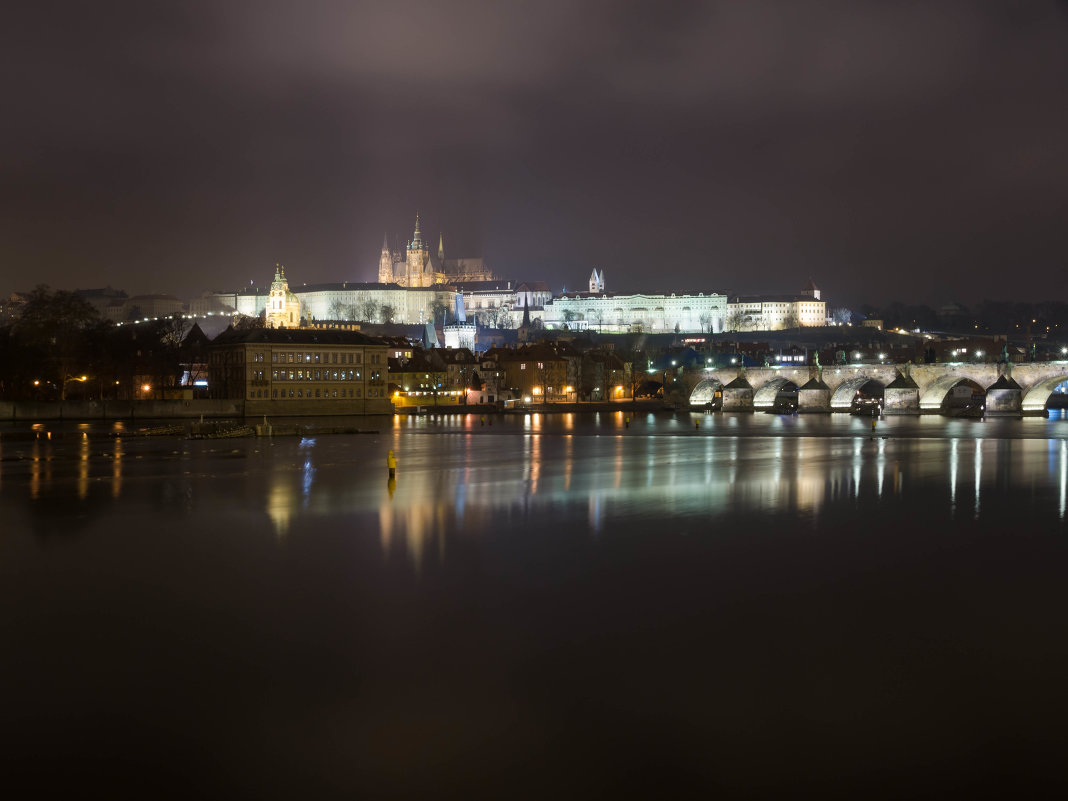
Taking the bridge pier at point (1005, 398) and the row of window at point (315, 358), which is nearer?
the row of window at point (315, 358)

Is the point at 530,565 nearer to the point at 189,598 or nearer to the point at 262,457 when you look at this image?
the point at 189,598

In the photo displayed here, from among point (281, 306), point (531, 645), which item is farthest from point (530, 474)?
point (281, 306)

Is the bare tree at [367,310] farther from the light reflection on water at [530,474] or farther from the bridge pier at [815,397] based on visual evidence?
the light reflection on water at [530,474]

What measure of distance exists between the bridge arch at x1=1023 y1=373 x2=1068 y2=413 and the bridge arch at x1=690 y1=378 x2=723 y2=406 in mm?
25035

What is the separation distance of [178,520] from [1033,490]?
1708 cm

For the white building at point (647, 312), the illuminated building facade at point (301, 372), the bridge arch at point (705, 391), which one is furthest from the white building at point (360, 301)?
the illuminated building facade at point (301, 372)

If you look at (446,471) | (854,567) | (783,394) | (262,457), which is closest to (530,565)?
(854,567)

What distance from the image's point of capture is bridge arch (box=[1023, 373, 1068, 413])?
6412 centimetres

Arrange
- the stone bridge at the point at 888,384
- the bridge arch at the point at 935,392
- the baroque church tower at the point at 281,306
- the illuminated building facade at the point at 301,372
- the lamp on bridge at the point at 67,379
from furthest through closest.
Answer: the baroque church tower at the point at 281,306 → the bridge arch at the point at 935,392 → the stone bridge at the point at 888,384 → the illuminated building facade at the point at 301,372 → the lamp on bridge at the point at 67,379

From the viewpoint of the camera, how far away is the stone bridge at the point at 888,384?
64.3m

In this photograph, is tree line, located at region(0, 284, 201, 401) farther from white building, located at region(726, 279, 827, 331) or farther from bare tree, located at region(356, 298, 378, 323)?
white building, located at region(726, 279, 827, 331)

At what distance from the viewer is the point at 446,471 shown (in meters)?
24.6

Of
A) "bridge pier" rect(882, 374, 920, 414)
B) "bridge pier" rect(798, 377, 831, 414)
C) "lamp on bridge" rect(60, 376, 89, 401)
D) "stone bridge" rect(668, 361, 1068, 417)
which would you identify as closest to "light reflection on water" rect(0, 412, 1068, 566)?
"lamp on bridge" rect(60, 376, 89, 401)

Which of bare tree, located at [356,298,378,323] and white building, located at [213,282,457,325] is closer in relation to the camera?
bare tree, located at [356,298,378,323]
